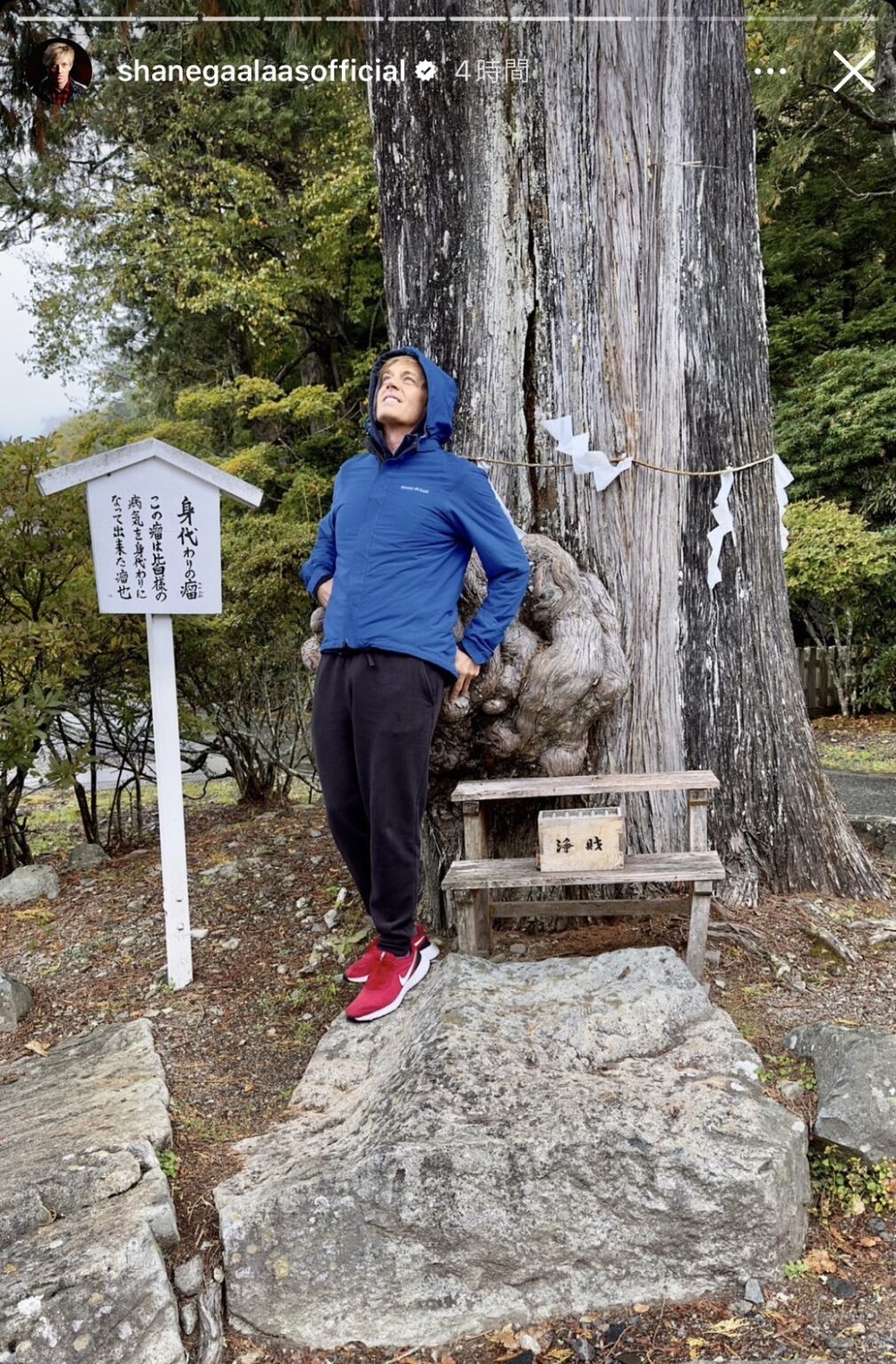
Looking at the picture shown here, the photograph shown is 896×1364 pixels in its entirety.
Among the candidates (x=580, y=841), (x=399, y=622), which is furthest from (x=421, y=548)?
(x=580, y=841)

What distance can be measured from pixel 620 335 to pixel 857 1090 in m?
2.55

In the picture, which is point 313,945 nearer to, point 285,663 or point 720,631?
point 720,631

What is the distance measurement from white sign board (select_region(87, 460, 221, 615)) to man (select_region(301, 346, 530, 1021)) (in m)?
0.71

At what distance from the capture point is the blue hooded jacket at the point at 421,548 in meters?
3.01

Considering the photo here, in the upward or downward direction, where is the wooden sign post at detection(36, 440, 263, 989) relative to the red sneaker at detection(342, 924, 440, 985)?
upward

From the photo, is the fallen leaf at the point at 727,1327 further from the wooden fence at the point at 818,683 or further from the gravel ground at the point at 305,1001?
the wooden fence at the point at 818,683

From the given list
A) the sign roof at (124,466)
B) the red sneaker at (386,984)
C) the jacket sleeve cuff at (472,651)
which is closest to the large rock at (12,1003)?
the red sneaker at (386,984)

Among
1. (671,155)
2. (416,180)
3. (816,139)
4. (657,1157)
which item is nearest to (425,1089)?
(657,1157)

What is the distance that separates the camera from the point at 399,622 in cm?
299

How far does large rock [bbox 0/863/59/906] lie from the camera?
506 cm

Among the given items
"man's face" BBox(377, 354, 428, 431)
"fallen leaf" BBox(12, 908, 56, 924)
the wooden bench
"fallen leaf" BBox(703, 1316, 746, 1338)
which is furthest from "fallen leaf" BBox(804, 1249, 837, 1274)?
"fallen leaf" BBox(12, 908, 56, 924)

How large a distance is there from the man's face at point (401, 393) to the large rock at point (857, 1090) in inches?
84.5

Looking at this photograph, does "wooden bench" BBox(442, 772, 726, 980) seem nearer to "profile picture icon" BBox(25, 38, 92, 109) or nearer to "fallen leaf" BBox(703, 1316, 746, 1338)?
"fallen leaf" BBox(703, 1316, 746, 1338)

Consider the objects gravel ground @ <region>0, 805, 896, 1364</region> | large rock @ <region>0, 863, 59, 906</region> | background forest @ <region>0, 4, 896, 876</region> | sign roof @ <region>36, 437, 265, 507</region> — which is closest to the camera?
gravel ground @ <region>0, 805, 896, 1364</region>
